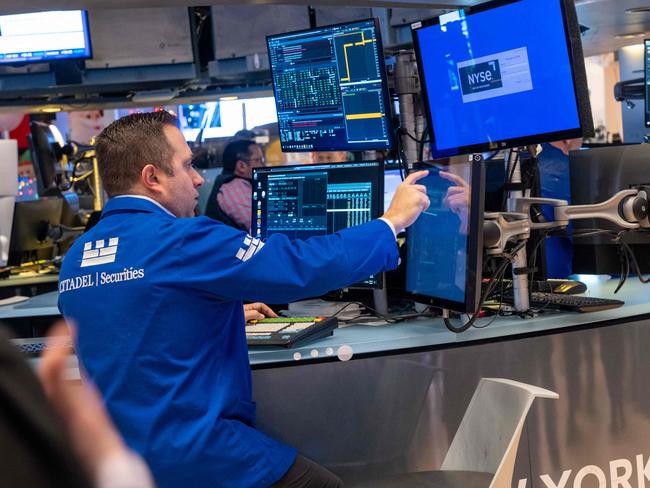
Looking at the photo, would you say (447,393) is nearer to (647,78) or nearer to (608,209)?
(608,209)

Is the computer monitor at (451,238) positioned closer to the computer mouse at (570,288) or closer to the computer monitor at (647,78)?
the computer mouse at (570,288)

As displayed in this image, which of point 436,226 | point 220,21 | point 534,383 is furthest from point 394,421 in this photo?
point 220,21

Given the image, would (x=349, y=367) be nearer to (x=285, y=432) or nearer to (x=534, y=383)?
(x=285, y=432)

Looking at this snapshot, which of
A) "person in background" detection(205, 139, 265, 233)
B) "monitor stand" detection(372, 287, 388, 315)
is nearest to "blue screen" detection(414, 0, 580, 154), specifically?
"monitor stand" detection(372, 287, 388, 315)

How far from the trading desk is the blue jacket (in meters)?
0.35

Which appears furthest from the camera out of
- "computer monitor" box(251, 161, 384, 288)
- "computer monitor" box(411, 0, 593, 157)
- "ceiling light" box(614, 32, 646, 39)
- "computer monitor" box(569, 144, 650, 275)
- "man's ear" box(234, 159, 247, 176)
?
"ceiling light" box(614, 32, 646, 39)

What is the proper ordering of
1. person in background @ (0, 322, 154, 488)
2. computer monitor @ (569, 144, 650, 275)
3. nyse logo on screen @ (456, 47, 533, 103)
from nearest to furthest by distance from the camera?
person in background @ (0, 322, 154, 488) < nyse logo on screen @ (456, 47, 533, 103) < computer monitor @ (569, 144, 650, 275)

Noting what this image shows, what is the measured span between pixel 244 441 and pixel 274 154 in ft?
19.8

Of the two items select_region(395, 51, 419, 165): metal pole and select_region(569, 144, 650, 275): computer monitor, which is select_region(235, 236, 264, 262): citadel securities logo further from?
select_region(569, 144, 650, 275): computer monitor

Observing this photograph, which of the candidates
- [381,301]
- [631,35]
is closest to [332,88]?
[381,301]

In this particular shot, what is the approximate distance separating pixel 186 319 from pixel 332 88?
4.41 feet

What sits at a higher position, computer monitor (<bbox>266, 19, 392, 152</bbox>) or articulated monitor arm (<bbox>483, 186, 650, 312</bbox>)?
computer monitor (<bbox>266, 19, 392, 152</bbox>)

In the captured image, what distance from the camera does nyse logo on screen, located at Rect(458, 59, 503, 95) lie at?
2.43m

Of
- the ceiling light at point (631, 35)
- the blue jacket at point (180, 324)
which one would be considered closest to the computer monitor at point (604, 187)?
the blue jacket at point (180, 324)
